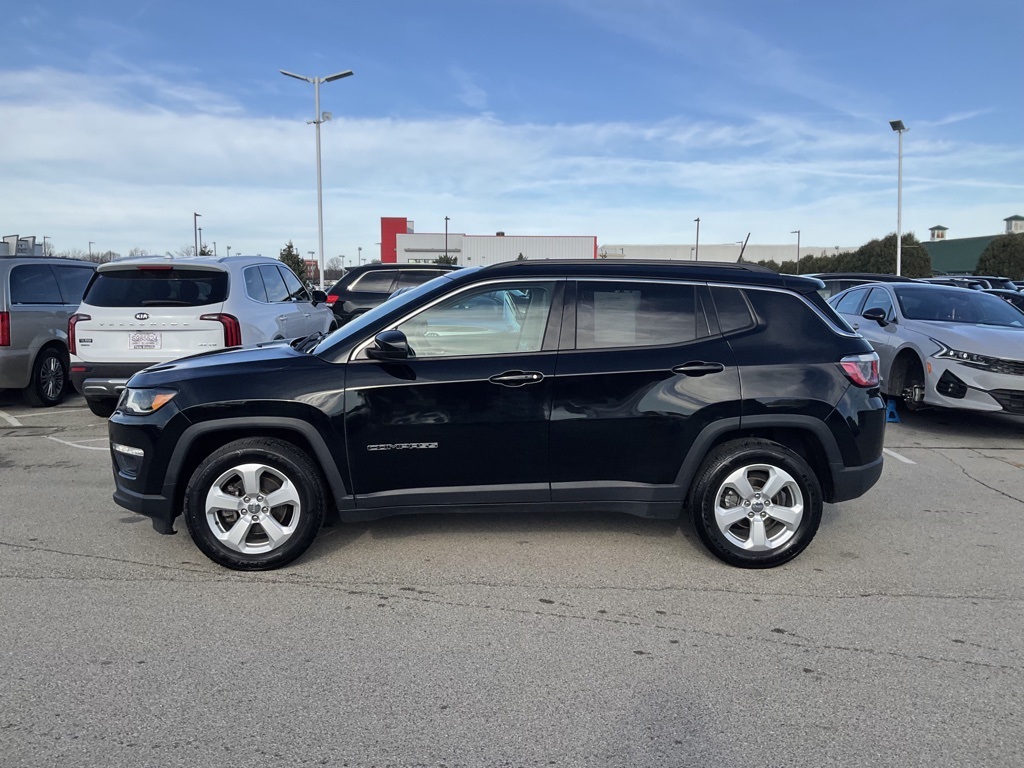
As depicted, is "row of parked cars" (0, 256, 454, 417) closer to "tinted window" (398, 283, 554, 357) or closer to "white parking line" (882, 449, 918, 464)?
"tinted window" (398, 283, 554, 357)

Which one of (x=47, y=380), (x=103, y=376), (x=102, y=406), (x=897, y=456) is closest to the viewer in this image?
(x=897, y=456)

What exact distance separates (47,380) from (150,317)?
11.6 ft

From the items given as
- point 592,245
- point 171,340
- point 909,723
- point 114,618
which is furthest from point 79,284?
point 592,245

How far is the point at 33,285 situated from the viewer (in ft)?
32.6

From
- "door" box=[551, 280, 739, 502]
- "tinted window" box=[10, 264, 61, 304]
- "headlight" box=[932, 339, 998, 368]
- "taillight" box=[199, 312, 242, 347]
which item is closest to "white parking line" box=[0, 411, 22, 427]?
"tinted window" box=[10, 264, 61, 304]

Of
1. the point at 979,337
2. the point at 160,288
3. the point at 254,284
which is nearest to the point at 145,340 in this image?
the point at 160,288

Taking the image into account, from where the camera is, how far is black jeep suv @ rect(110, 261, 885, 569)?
4.44 metres

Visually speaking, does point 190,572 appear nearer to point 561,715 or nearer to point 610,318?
point 561,715

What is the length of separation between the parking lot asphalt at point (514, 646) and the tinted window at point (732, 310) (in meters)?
1.42

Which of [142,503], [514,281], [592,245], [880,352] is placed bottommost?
[142,503]

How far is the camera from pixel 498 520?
216 inches

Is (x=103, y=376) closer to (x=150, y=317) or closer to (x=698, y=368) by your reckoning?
(x=150, y=317)

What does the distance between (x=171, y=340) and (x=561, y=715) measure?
239 inches

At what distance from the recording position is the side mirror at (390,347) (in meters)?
4.38
